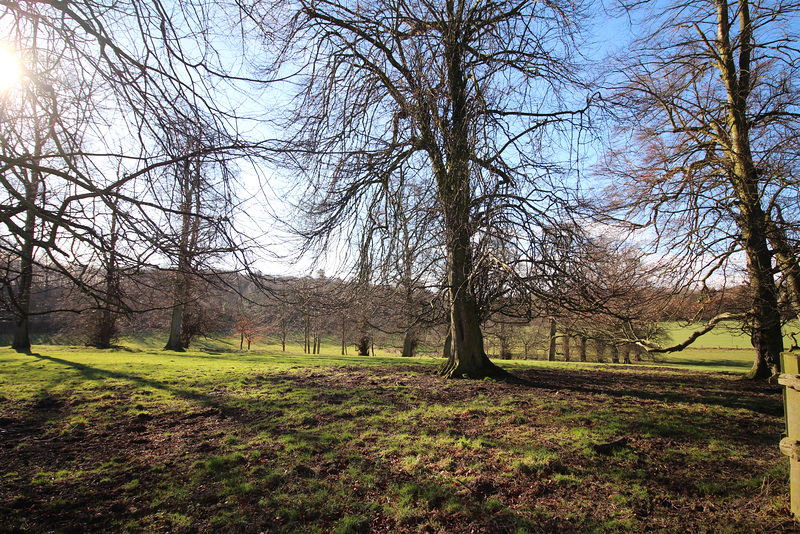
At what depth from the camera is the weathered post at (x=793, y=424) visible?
9.62 ft

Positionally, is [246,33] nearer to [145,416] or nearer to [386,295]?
[145,416]

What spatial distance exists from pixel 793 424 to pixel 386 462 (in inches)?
138

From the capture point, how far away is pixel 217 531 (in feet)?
9.31

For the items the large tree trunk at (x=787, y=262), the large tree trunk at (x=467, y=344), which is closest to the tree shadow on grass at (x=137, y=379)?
the large tree trunk at (x=467, y=344)

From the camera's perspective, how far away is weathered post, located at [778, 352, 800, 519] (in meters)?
2.93

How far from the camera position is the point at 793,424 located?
299cm

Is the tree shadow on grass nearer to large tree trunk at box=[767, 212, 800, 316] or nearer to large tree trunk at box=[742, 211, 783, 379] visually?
large tree trunk at box=[742, 211, 783, 379]

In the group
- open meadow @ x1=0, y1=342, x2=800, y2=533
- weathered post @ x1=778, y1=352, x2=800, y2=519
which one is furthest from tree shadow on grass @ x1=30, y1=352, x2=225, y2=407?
weathered post @ x1=778, y1=352, x2=800, y2=519

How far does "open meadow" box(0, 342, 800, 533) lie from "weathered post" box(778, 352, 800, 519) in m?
0.23

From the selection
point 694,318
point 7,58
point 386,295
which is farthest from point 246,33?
Answer: point 694,318

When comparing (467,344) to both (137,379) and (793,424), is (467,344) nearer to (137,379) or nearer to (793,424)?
(793,424)

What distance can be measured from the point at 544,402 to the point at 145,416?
21.3ft

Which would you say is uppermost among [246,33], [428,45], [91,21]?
[428,45]

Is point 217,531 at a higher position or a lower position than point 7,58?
lower
